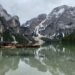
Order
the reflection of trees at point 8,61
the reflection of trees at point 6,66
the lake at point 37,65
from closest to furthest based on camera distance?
the lake at point 37,65
the reflection of trees at point 6,66
the reflection of trees at point 8,61

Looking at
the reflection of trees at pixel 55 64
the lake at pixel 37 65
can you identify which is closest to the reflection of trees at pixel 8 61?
the lake at pixel 37 65

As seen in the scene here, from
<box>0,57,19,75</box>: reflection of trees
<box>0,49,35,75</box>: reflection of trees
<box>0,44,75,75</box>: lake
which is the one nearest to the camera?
<box>0,44,75,75</box>: lake

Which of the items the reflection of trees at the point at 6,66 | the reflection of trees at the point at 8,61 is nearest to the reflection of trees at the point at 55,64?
the reflection of trees at the point at 6,66

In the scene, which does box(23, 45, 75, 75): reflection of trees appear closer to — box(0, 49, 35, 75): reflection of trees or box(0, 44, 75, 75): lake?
box(0, 44, 75, 75): lake

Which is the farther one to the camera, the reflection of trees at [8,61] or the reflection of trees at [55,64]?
the reflection of trees at [8,61]

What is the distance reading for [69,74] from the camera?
31.7 m

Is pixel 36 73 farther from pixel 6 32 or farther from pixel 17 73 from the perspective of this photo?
pixel 6 32

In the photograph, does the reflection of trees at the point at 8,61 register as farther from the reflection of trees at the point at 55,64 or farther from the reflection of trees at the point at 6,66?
the reflection of trees at the point at 55,64

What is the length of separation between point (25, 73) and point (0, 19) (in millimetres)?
164939

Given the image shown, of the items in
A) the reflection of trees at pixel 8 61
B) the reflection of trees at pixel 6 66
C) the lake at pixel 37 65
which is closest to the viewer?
the lake at pixel 37 65

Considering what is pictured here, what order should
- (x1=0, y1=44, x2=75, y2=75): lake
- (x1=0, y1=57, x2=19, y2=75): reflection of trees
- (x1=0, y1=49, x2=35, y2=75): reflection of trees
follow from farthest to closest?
(x1=0, y1=49, x2=35, y2=75): reflection of trees, (x1=0, y1=57, x2=19, y2=75): reflection of trees, (x1=0, y1=44, x2=75, y2=75): lake

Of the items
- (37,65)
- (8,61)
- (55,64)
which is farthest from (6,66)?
(55,64)

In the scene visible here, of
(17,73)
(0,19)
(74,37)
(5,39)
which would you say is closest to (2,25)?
(0,19)

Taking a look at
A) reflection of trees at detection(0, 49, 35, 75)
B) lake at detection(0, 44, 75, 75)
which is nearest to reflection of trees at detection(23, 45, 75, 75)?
lake at detection(0, 44, 75, 75)
